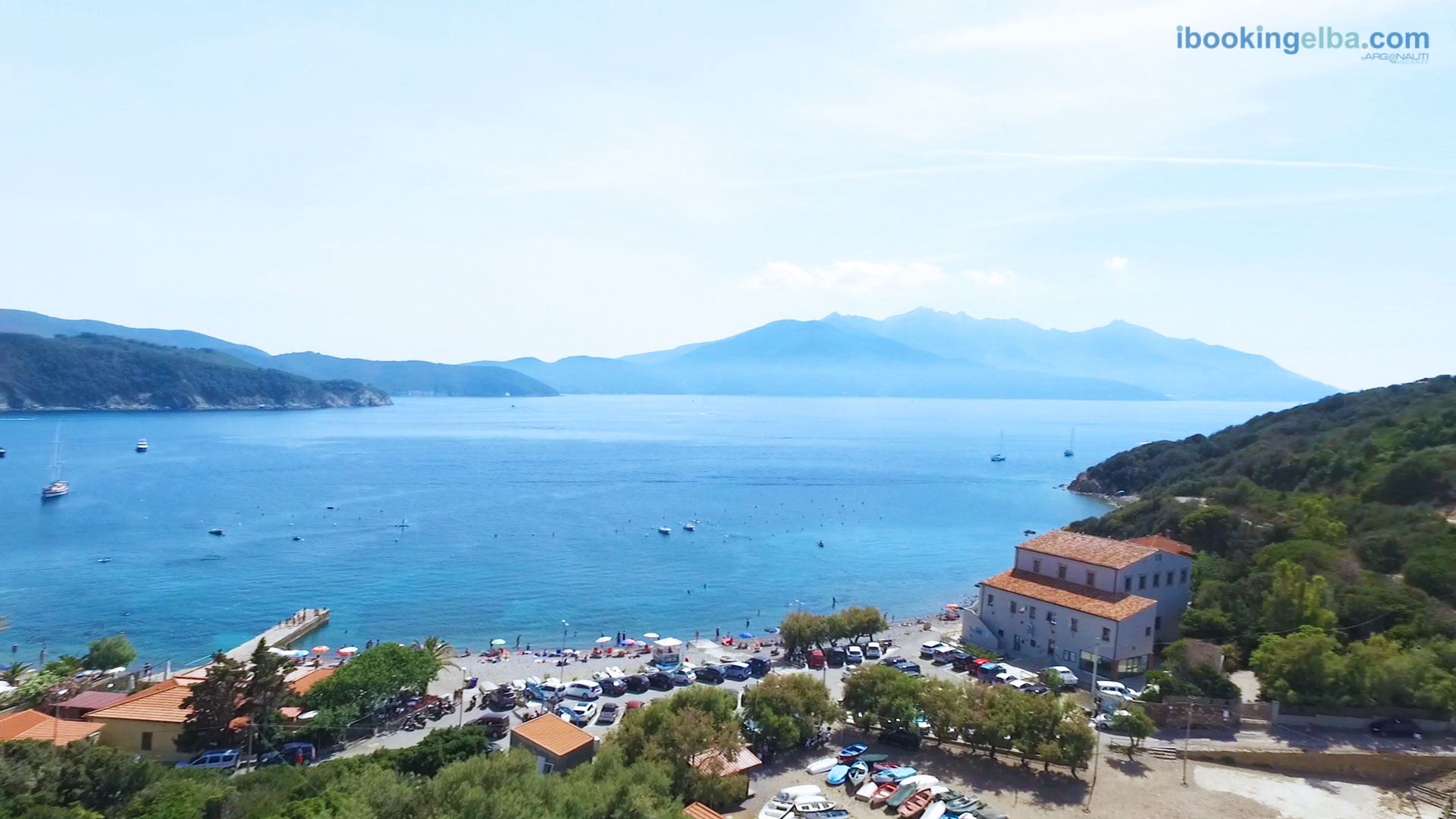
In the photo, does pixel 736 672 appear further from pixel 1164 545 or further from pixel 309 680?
pixel 1164 545

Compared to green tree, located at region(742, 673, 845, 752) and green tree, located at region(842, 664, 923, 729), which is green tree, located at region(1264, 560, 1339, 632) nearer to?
green tree, located at region(842, 664, 923, 729)

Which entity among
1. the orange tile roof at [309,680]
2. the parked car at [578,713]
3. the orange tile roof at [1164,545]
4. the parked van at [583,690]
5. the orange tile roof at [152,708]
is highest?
the orange tile roof at [1164,545]

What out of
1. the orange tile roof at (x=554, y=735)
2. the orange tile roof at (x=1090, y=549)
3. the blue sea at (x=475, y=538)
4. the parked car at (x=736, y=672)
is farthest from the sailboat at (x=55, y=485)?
the orange tile roof at (x=1090, y=549)

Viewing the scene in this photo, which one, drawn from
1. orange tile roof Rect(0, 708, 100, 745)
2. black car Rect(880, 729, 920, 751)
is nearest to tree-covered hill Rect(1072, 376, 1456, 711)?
black car Rect(880, 729, 920, 751)

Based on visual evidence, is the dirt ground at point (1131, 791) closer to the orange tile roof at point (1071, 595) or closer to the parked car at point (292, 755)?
the orange tile roof at point (1071, 595)

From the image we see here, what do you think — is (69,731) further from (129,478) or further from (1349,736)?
(129,478)
